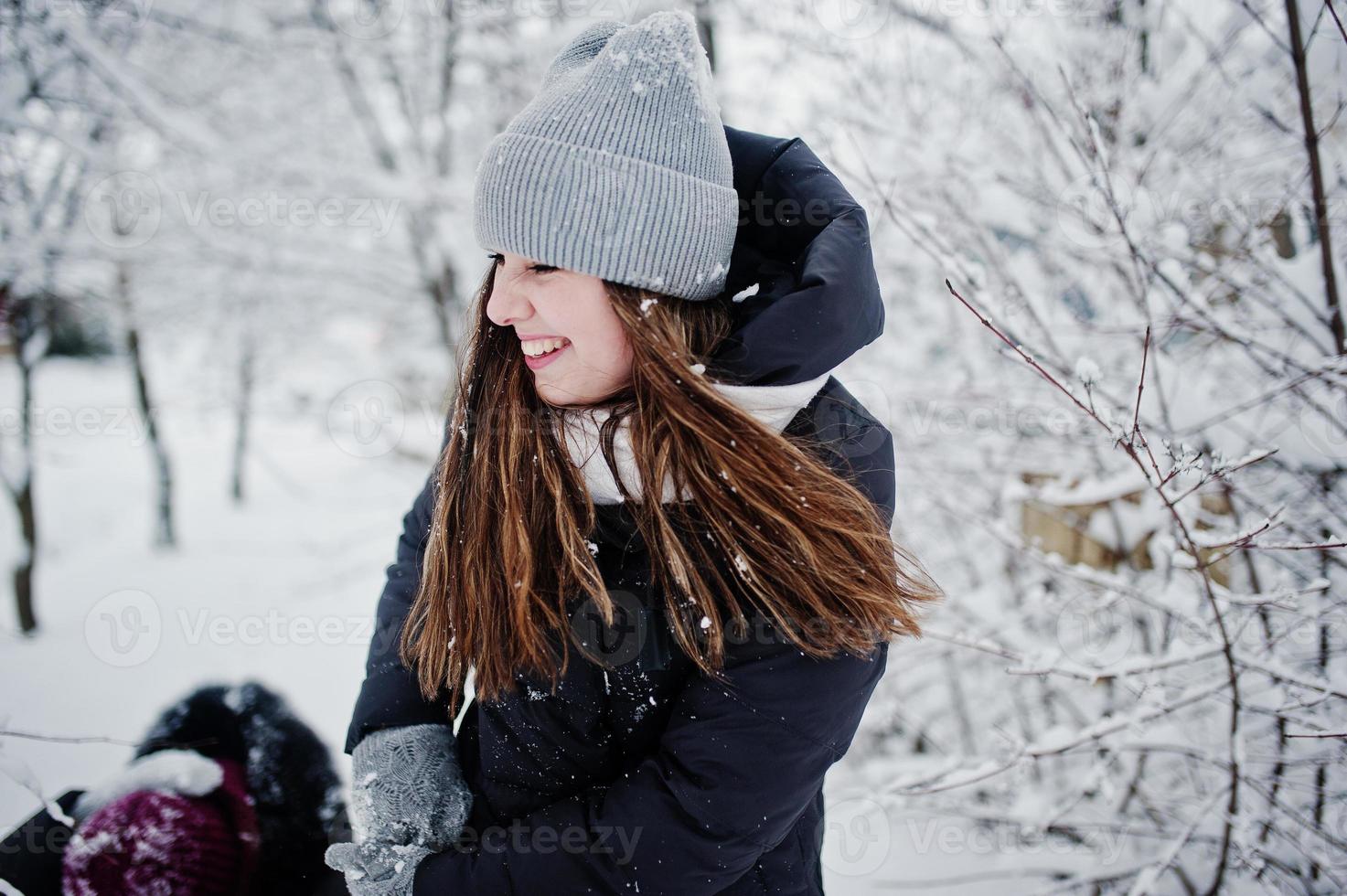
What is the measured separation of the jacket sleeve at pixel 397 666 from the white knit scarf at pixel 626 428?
1.56ft

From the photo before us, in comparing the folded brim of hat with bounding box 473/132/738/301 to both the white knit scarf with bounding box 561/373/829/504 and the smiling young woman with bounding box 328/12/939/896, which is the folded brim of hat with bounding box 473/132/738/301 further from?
the white knit scarf with bounding box 561/373/829/504

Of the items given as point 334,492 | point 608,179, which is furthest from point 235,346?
point 608,179

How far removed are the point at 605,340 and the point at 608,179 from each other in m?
0.28

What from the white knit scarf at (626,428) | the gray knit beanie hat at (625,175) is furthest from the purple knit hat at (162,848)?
the gray knit beanie hat at (625,175)

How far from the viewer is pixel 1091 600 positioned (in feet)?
9.48

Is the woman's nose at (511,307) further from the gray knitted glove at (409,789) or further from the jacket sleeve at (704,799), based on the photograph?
the gray knitted glove at (409,789)

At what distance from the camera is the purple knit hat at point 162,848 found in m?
1.30

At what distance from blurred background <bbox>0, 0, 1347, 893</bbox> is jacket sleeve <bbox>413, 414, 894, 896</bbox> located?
0.64 m

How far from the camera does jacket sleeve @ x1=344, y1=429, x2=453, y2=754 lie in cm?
133

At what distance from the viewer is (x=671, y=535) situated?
1.09m

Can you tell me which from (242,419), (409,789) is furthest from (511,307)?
(242,419)

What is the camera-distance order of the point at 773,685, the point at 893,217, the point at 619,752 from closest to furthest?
the point at 773,685 < the point at 619,752 < the point at 893,217

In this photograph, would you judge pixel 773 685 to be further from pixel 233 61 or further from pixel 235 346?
pixel 235 346

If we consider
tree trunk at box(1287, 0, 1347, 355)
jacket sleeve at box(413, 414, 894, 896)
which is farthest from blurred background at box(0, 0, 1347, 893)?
jacket sleeve at box(413, 414, 894, 896)
